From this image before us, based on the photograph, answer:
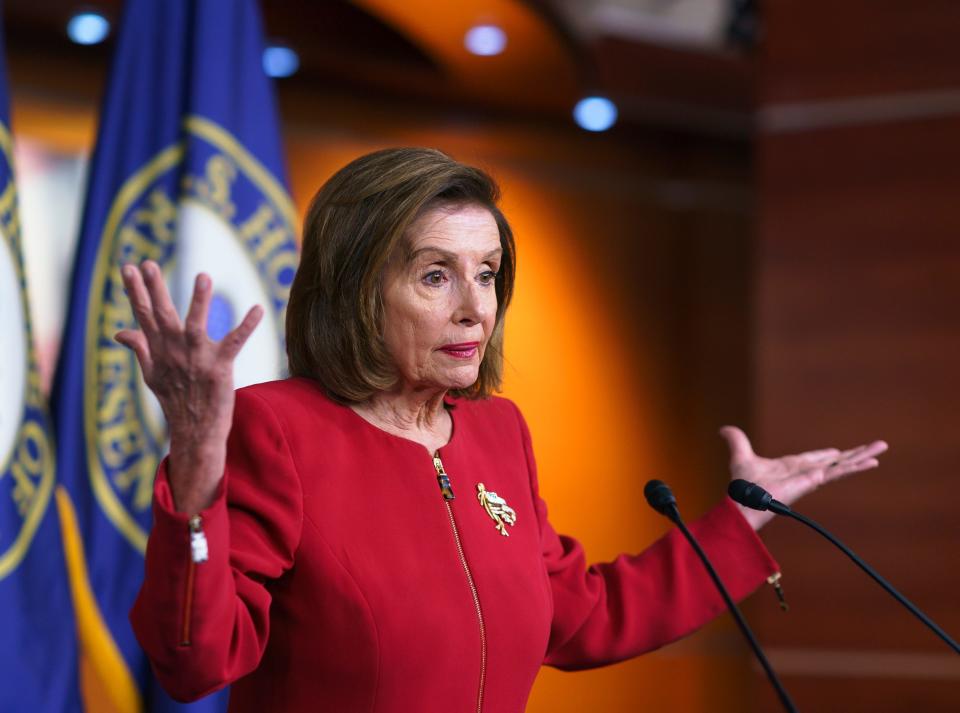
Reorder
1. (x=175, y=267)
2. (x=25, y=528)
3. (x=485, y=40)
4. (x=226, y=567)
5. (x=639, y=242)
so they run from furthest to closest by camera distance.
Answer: (x=639, y=242) → (x=485, y=40) → (x=175, y=267) → (x=25, y=528) → (x=226, y=567)

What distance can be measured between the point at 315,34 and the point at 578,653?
8.95ft

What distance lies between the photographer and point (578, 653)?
6.99ft

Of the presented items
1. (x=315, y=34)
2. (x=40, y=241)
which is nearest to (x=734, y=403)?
Result: (x=315, y=34)

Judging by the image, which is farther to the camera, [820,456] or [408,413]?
[820,456]

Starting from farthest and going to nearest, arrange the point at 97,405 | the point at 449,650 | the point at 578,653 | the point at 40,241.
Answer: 1. the point at 40,241
2. the point at 97,405
3. the point at 578,653
4. the point at 449,650

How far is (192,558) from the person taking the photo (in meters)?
1.38

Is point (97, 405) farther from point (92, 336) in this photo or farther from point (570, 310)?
point (570, 310)

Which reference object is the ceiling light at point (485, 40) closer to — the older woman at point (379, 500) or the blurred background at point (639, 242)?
the blurred background at point (639, 242)

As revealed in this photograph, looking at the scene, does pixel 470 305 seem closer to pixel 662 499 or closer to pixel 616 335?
pixel 662 499

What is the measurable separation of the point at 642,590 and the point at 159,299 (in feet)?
3.94

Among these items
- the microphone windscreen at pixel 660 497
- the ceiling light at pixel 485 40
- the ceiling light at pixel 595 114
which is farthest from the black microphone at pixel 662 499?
the ceiling light at pixel 595 114

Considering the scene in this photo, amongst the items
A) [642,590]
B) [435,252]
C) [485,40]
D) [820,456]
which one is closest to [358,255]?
[435,252]

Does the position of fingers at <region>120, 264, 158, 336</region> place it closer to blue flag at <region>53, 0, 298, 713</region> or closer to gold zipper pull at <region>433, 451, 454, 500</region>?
gold zipper pull at <region>433, 451, 454, 500</region>

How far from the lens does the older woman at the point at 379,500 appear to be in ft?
Result: 4.58
